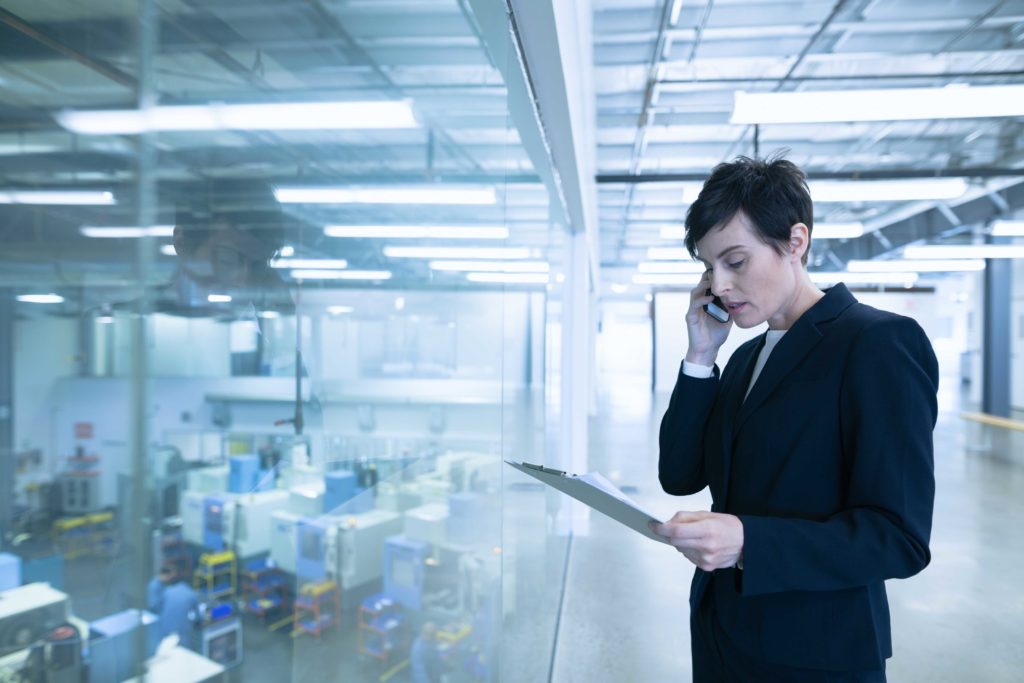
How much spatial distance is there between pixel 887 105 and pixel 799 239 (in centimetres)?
300

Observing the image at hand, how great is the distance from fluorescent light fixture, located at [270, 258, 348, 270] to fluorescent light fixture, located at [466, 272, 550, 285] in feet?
7.38

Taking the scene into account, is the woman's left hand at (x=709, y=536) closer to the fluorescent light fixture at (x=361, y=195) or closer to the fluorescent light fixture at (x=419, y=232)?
the fluorescent light fixture at (x=419, y=232)

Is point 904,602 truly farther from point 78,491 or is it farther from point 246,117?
point 246,117

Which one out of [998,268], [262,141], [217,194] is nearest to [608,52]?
[262,141]

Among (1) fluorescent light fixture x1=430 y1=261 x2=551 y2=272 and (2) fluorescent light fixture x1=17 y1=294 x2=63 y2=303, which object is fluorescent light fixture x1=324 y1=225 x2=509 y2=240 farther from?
(2) fluorescent light fixture x1=17 y1=294 x2=63 y2=303

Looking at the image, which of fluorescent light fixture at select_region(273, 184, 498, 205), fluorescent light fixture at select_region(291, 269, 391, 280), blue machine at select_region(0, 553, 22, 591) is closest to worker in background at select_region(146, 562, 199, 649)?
fluorescent light fixture at select_region(291, 269, 391, 280)

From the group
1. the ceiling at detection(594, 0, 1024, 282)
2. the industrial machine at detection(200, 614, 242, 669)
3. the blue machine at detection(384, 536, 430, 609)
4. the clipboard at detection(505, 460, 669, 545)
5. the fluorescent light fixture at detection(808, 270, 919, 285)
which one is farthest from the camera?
the fluorescent light fixture at detection(808, 270, 919, 285)

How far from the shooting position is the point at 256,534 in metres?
5.83

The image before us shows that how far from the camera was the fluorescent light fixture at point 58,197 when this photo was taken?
130 cm

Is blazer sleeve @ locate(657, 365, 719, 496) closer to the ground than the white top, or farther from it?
closer to the ground

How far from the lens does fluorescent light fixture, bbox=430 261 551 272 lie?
6.44 ft

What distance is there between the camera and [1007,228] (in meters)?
8.33

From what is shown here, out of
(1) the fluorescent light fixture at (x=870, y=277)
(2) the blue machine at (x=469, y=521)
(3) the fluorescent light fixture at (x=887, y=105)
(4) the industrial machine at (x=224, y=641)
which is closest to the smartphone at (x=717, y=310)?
(2) the blue machine at (x=469, y=521)

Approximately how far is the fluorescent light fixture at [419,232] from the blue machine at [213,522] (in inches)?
106
